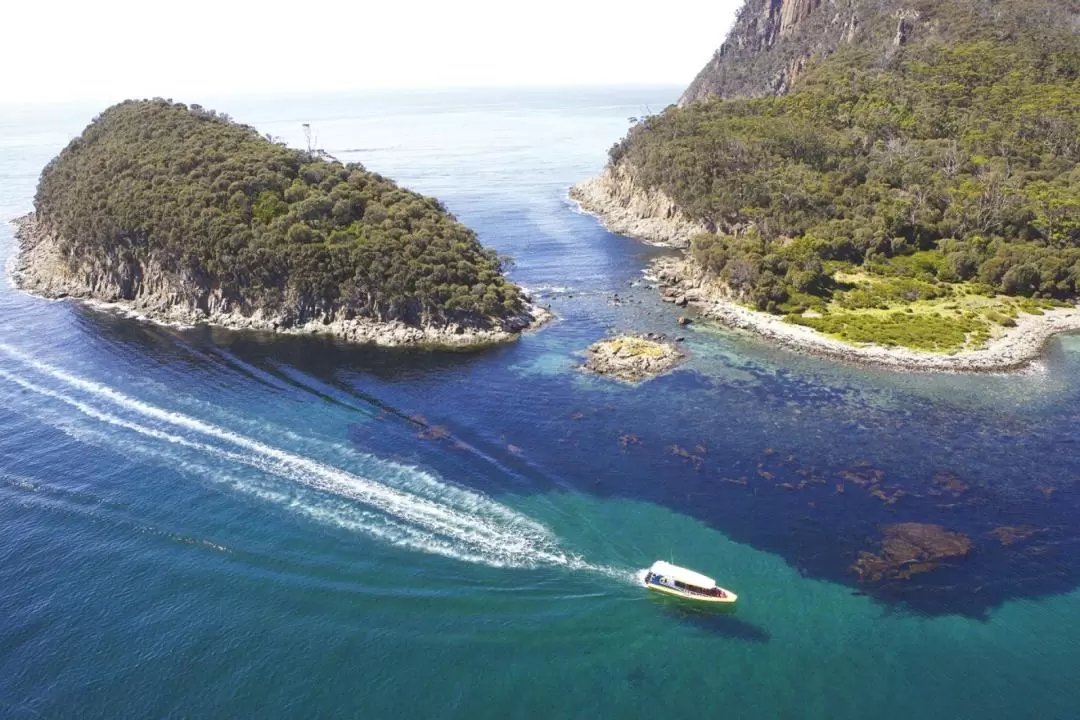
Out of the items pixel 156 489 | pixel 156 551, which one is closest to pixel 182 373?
pixel 156 489

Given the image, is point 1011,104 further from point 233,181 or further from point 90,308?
point 90,308

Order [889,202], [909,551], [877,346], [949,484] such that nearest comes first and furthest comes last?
[909,551] < [949,484] < [877,346] < [889,202]

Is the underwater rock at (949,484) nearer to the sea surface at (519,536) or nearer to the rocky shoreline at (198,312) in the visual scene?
the sea surface at (519,536)

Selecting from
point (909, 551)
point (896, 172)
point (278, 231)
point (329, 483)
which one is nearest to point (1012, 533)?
point (909, 551)

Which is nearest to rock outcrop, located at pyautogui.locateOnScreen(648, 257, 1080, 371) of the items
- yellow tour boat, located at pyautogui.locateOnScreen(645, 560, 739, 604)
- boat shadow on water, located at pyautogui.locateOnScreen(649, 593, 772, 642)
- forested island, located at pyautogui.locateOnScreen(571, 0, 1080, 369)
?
forested island, located at pyautogui.locateOnScreen(571, 0, 1080, 369)

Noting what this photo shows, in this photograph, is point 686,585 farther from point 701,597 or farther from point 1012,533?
point 1012,533
